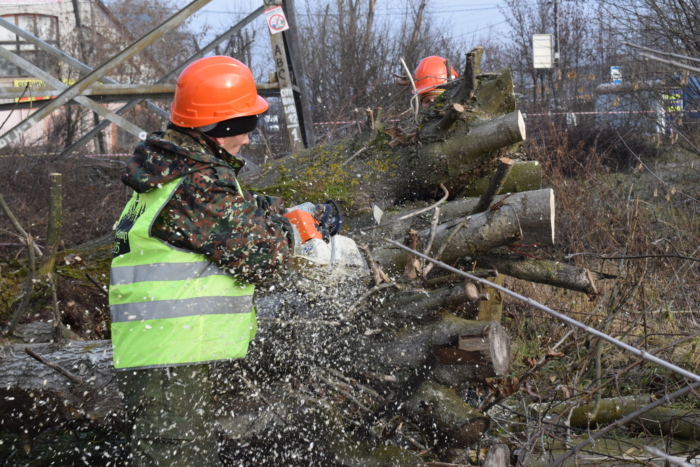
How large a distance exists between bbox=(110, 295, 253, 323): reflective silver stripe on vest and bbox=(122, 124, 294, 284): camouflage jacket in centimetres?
18

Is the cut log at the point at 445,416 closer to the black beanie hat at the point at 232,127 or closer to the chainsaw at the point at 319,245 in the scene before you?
the chainsaw at the point at 319,245

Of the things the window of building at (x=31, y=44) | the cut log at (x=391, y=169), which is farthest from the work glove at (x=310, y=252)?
the window of building at (x=31, y=44)

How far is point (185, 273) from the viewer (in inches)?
98.3

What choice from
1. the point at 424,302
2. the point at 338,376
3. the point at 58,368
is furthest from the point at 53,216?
the point at 424,302

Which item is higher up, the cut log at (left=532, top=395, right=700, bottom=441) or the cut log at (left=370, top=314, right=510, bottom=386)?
the cut log at (left=370, top=314, right=510, bottom=386)

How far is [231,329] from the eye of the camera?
2.54m

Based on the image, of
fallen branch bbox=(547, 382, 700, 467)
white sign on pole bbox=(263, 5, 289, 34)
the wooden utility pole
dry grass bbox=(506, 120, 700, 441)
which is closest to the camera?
fallen branch bbox=(547, 382, 700, 467)

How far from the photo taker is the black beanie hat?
269 cm

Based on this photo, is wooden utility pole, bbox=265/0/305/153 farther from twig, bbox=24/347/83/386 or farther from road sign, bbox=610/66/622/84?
twig, bbox=24/347/83/386

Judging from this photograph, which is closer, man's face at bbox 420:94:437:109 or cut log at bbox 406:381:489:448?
cut log at bbox 406:381:489:448

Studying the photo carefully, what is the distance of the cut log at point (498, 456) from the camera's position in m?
2.83

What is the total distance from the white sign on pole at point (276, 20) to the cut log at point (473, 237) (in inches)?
215

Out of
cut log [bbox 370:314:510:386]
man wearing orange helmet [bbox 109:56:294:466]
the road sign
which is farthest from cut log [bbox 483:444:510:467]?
the road sign

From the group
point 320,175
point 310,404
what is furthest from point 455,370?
point 320,175
